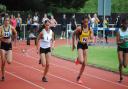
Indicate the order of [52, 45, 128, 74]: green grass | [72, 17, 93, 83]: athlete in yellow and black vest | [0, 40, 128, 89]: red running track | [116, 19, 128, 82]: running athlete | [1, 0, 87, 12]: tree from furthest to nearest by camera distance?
[1, 0, 87, 12]: tree → [52, 45, 128, 74]: green grass → [116, 19, 128, 82]: running athlete → [72, 17, 93, 83]: athlete in yellow and black vest → [0, 40, 128, 89]: red running track

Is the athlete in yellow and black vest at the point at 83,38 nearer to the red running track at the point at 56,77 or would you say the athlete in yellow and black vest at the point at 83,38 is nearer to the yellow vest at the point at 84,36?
the yellow vest at the point at 84,36

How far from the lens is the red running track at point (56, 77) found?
1382 centimetres

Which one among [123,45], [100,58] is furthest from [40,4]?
[123,45]

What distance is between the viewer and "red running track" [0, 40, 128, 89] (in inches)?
544

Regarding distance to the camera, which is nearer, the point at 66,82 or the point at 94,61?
the point at 66,82

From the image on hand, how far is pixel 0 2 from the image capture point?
43375mm

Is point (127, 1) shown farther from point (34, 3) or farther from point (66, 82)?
point (66, 82)

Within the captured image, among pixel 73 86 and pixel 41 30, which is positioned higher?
pixel 41 30

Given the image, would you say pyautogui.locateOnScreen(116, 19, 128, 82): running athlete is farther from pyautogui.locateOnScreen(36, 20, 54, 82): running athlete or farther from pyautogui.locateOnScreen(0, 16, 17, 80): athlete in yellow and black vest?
pyautogui.locateOnScreen(0, 16, 17, 80): athlete in yellow and black vest

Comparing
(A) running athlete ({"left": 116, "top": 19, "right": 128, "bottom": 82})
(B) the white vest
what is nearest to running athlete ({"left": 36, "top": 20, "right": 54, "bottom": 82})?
(B) the white vest

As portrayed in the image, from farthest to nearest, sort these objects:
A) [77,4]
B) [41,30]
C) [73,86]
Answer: [77,4] < [41,30] < [73,86]

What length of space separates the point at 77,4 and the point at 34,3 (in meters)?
4.56

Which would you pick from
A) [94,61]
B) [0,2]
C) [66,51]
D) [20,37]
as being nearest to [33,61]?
[94,61]

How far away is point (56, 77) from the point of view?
1579 cm
